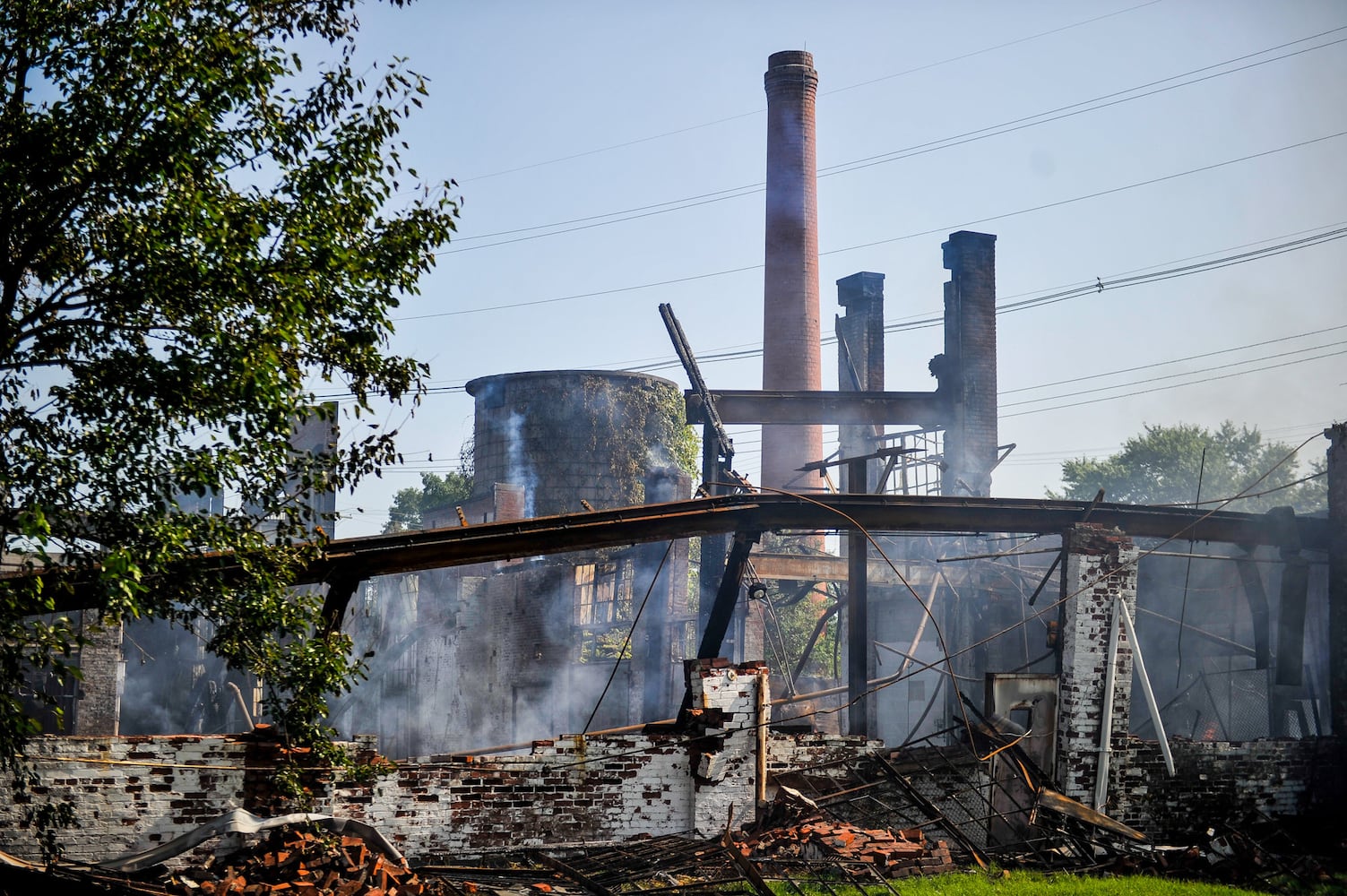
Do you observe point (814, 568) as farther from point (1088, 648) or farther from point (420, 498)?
point (420, 498)

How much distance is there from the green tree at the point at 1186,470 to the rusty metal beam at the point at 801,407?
98.9 feet

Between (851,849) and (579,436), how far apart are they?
823 inches

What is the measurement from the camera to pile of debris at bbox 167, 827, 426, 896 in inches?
341

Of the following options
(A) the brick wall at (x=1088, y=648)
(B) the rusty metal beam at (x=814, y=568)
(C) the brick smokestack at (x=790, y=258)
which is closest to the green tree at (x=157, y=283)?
(A) the brick wall at (x=1088, y=648)


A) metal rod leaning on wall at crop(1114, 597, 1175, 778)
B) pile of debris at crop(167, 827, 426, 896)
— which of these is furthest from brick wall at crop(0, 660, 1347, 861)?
pile of debris at crop(167, 827, 426, 896)

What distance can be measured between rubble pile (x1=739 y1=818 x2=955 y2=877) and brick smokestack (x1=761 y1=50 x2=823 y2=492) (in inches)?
580

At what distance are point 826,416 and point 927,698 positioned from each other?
22.4 ft

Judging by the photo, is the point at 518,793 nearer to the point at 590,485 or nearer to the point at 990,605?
the point at 990,605

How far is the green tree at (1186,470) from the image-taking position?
1838 inches

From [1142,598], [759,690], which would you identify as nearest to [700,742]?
[759,690]

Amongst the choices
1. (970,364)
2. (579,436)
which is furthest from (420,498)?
(970,364)

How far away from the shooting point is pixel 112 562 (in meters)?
6.36

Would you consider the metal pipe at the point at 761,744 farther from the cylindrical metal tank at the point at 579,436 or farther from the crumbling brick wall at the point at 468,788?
the cylindrical metal tank at the point at 579,436

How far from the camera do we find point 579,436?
99.9 feet
